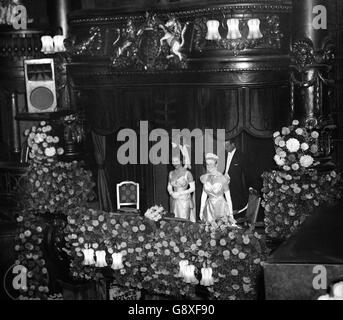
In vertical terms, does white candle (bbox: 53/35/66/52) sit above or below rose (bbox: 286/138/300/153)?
above

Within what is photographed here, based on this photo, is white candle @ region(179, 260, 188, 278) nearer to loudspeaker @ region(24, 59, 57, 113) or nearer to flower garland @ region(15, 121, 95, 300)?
flower garland @ region(15, 121, 95, 300)

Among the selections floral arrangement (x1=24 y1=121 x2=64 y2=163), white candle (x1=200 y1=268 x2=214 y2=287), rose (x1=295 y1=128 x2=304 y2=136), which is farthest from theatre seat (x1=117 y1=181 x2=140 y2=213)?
rose (x1=295 y1=128 x2=304 y2=136)

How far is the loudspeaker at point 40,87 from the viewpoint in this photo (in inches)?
518

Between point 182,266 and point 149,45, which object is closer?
point 182,266

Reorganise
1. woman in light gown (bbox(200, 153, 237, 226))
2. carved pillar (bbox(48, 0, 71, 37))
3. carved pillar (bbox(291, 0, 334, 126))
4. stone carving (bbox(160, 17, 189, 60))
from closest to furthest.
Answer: carved pillar (bbox(291, 0, 334, 126)) < woman in light gown (bbox(200, 153, 237, 226)) < stone carving (bbox(160, 17, 189, 60)) < carved pillar (bbox(48, 0, 71, 37))

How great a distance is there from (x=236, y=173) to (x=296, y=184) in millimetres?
1204

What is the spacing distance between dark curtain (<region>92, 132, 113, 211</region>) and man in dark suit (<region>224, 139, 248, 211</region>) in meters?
2.38

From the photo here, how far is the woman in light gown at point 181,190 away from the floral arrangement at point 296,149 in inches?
63.2

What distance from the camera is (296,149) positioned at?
10.7 m

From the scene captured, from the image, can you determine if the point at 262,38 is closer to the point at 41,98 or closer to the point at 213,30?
the point at 213,30

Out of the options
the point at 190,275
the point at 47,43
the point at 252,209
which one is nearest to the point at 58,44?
the point at 47,43

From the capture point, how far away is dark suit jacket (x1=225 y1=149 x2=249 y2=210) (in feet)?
38.0

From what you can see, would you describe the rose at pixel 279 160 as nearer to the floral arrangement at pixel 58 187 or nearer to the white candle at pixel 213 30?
the white candle at pixel 213 30

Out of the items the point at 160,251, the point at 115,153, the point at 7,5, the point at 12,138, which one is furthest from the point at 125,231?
the point at 7,5
